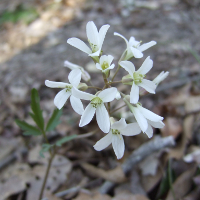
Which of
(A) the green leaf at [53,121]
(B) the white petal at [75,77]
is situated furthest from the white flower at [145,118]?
(A) the green leaf at [53,121]

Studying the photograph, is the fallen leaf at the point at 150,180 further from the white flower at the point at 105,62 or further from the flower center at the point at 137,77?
the white flower at the point at 105,62

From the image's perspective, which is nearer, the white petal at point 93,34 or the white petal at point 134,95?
the white petal at point 134,95

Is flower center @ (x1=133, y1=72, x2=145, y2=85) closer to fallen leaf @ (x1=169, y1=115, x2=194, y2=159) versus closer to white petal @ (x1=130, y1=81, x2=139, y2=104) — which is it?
white petal @ (x1=130, y1=81, x2=139, y2=104)

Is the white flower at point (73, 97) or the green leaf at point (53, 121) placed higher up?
the white flower at point (73, 97)

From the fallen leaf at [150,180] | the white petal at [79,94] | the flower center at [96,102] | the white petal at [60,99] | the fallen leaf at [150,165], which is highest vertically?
the white petal at [79,94]

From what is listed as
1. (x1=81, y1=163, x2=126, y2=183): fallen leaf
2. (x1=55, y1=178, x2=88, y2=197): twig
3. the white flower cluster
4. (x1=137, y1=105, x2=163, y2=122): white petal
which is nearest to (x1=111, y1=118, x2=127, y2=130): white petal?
the white flower cluster

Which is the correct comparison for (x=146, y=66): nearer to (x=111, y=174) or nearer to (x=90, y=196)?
(x=111, y=174)

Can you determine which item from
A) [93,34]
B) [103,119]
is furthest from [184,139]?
[93,34]

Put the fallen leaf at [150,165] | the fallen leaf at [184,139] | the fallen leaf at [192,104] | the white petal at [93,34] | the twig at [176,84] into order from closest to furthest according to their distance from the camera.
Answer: the white petal at [93,34]
the fallen leaf at [150,165]
the fallen leaf at [184,139]
the fallen leaf at [192,104]
the twig at [176,84]
